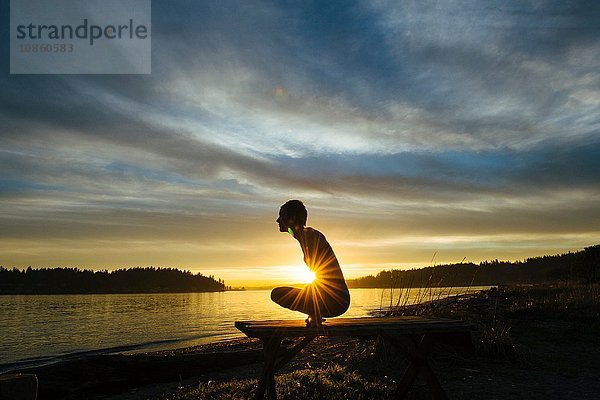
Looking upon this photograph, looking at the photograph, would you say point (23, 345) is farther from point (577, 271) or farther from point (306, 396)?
point (577, 271)

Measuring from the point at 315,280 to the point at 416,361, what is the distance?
1799 millimetres

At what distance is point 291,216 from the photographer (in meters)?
5.41

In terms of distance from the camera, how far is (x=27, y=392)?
3.90m

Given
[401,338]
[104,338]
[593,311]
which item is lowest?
[104,338]

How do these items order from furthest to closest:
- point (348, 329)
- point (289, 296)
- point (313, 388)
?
1. point (313, 388)
2. point (289, 296)
3. point (348, 329)

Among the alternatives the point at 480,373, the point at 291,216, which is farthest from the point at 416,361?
the point at 480,373

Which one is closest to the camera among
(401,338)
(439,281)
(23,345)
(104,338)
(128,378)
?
(401,338)

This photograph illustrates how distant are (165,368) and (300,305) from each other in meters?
7.58

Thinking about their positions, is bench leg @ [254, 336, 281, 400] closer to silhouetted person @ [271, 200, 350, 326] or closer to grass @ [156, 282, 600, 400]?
silhouetted person @ [271, 200, 350, 326]

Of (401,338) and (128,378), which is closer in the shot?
(401,338)

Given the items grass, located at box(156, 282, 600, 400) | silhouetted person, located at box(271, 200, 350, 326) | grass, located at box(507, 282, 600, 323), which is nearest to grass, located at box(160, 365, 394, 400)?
grass, located at box(156, 282, 600, 400)

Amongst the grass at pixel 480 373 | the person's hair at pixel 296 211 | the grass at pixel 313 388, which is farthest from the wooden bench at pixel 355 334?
the grass at pixel 480 373

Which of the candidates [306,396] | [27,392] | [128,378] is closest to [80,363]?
[128,378]

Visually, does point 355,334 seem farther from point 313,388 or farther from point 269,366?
point 313,388
